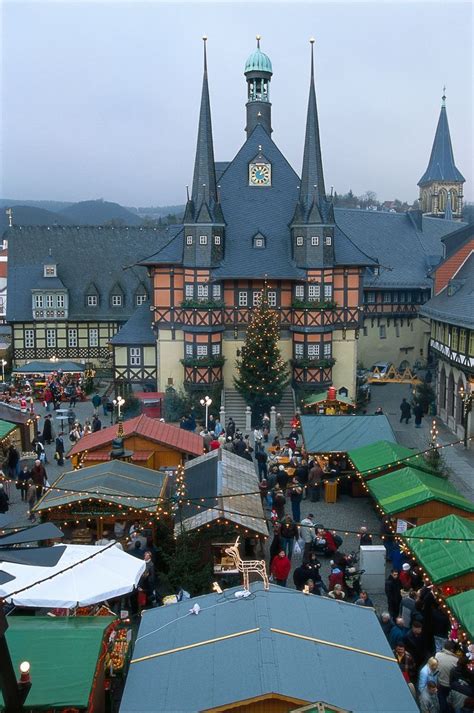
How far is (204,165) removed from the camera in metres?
37.3

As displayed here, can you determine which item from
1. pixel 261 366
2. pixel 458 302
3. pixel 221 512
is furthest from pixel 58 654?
pixel 458 302

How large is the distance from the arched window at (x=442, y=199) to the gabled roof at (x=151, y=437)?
202 ft

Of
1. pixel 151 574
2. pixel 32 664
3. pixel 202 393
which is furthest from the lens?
pixel 202 393

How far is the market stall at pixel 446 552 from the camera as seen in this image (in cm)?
1295

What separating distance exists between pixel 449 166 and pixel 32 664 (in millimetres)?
76018

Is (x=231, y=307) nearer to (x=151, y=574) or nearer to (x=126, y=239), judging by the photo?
(x=126, y=239)

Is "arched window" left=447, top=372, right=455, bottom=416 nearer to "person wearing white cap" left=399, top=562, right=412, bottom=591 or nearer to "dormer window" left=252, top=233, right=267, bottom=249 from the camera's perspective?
"dormer window" left=252, top=233, right=267, bottom=249

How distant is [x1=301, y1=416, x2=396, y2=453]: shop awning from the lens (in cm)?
2267

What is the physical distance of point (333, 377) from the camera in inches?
1516

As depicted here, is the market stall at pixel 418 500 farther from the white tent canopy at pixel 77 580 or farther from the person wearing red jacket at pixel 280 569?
the white tent canopy at pixel 77 580

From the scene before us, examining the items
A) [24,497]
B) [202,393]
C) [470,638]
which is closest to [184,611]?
[470,638]

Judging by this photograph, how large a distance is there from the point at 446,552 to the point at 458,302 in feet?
69.5

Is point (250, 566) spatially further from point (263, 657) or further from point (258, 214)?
point (258, 214)

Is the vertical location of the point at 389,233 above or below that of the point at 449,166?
below
